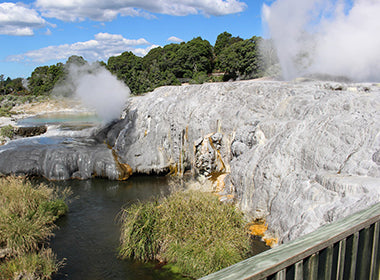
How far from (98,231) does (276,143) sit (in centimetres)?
659

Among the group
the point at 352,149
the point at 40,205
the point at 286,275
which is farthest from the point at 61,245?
the point at 286,275

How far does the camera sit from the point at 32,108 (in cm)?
5747

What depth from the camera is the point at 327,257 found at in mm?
1857

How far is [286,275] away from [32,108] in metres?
62.0

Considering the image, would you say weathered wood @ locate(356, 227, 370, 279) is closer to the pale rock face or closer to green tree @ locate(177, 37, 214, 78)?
the pale rock face

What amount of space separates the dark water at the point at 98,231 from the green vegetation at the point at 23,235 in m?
0.59

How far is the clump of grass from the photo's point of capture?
7.95m

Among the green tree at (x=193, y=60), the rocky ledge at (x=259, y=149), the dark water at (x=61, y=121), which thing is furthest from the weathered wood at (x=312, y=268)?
the green tree at (x=193, y=60)

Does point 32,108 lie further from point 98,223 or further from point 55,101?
point 98,223

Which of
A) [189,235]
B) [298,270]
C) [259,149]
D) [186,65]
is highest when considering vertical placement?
[186,65]

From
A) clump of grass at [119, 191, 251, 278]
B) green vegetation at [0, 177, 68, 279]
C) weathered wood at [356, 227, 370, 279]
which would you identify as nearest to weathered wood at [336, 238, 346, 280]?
weathered wood at [356, 227, 370, 279]

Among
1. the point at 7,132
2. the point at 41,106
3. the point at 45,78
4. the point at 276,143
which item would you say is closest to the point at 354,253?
the point at 276,143

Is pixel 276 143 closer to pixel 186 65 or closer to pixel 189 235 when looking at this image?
pixel 189 235

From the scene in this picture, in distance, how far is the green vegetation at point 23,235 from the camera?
793 cm
